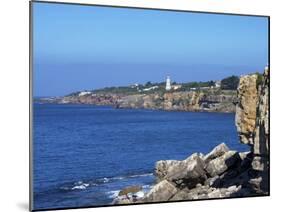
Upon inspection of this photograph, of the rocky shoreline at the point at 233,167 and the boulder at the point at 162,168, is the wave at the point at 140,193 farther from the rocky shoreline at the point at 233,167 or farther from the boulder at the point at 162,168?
the boulder at the point at 162,168

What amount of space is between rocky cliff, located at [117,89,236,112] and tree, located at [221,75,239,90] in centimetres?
6

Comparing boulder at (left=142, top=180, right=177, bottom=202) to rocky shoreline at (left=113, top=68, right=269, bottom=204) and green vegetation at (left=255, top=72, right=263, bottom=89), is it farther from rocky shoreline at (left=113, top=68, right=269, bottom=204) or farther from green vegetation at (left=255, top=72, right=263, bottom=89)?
green vegetation at (left=255, top=72, right=263, bottom=89)

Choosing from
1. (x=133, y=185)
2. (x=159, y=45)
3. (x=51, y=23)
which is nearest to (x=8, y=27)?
(x=51, y=23)

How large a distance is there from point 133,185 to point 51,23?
1.86 metres

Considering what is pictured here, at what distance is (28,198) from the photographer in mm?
6242

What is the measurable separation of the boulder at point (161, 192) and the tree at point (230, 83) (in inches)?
49.3

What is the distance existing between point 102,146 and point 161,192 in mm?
805

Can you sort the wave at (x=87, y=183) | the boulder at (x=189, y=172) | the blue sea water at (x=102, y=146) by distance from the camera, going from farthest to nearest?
the boulder at (x=189, y=172)
the wave at (x=87, y=183)
the blue sea water at (x=102, y=146)

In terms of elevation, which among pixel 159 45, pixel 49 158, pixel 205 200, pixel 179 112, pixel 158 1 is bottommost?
pixel 205 200

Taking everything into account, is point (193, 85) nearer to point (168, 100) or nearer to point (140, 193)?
point (168, 100)

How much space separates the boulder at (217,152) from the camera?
6.89m

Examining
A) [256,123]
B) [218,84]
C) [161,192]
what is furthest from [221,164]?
[218,84]

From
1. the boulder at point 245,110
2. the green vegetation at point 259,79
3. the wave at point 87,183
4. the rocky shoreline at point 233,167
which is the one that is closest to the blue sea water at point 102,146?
the wave at point 87,183
